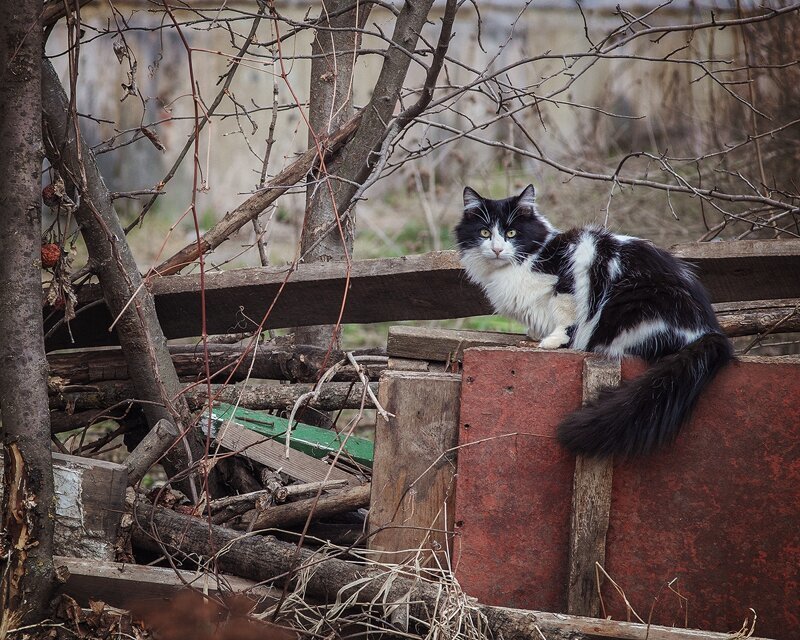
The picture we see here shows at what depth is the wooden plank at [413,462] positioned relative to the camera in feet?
9.04

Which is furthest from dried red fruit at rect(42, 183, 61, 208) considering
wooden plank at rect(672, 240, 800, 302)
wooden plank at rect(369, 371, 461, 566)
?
wooden plank at rect(672, 240, 800, 302)

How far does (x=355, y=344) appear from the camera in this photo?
25.2ft

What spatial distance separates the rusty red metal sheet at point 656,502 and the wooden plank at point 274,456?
88 centimetres

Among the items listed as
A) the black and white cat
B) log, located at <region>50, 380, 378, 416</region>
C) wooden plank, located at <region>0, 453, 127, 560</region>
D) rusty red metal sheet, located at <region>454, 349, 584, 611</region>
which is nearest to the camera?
the black and white cat

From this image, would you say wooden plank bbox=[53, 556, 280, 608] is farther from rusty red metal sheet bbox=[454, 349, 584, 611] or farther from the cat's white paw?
the cat's white paw

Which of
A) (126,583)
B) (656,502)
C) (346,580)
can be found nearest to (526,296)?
(656,502)

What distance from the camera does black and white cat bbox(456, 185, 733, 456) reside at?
2482 millimetres

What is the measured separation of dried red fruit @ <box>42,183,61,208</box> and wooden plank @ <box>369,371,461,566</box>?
1.39 meters

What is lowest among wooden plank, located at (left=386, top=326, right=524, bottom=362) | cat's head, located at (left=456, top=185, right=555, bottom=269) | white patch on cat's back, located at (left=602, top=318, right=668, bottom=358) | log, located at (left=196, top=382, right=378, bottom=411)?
log, located at (left=196, top=382, right=378, bottom=411)

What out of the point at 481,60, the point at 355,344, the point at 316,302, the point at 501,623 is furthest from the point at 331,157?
the point at 481,60

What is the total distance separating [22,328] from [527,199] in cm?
209

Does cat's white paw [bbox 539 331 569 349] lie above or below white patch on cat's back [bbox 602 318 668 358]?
below

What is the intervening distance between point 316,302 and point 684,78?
268 inches

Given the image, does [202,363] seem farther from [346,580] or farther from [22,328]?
[346,580]
